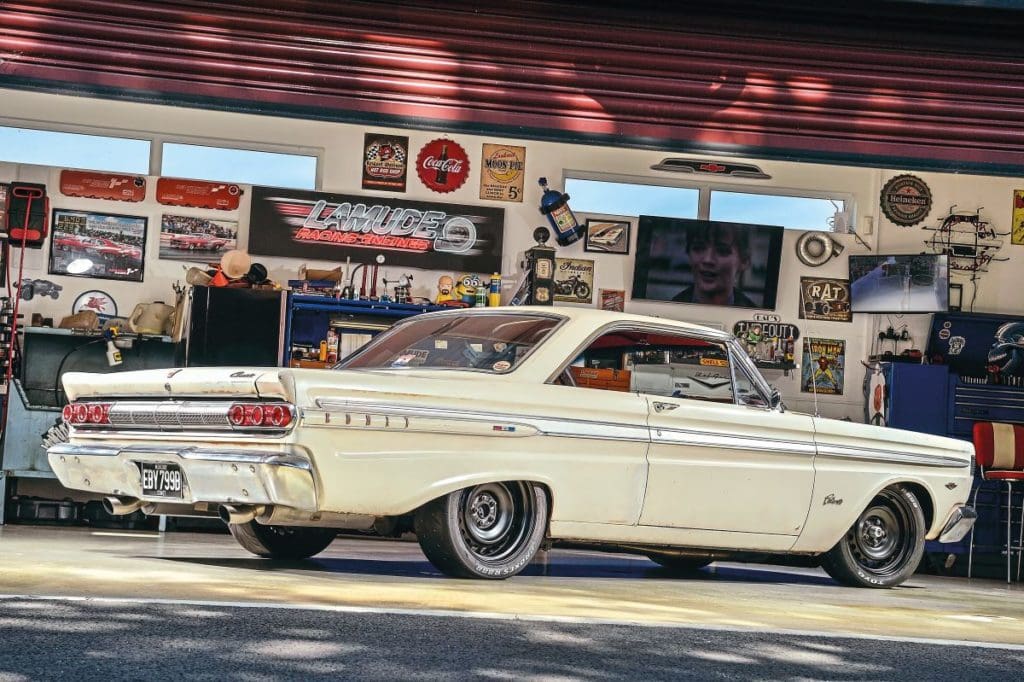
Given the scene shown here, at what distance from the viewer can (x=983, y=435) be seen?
42.8 ft

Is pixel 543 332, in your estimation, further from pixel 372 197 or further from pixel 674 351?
pixel 372 197

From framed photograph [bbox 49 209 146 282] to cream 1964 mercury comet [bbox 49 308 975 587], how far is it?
6.61 metres

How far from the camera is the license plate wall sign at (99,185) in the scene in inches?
522

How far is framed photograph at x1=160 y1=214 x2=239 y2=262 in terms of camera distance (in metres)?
13.4

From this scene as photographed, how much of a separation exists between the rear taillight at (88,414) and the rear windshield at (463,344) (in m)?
1.25

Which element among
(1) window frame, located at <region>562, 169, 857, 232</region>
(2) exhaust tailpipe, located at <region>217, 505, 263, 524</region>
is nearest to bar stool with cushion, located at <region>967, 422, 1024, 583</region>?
(1) window frame, located at <region>562, 169, 857, 232</region>

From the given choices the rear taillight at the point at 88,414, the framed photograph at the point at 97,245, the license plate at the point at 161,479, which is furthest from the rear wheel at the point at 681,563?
the framed photograph at the point at 97,245

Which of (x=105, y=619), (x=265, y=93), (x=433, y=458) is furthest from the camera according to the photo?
(x=265, y=93)

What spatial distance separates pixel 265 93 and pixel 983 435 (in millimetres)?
7716

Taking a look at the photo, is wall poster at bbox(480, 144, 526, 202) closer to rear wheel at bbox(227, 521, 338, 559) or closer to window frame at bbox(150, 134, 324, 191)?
window frame at bbox(150, 134, 324, 191)

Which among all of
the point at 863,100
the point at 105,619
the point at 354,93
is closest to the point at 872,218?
the point at 863,100

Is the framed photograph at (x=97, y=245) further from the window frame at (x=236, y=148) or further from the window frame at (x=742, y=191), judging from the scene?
the window frame at (x=742, y=191)

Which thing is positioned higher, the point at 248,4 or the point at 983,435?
the point at 248,4

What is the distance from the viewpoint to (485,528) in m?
6.50
